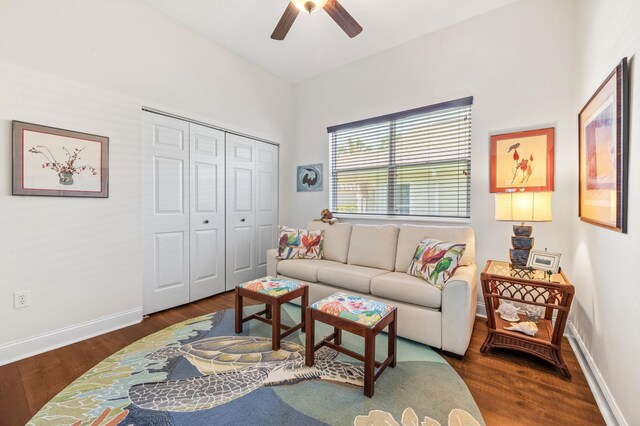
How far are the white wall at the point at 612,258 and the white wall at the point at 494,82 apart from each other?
8.2 inches

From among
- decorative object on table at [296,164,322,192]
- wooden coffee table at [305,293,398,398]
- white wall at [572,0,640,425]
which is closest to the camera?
white wall at [572,0,640,425]

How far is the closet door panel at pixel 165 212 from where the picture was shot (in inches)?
109

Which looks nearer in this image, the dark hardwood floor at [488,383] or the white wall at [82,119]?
the dark hardwood floor at [488,383]

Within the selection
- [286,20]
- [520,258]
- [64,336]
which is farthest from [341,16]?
[64,336]

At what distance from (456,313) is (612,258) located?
0.92 m

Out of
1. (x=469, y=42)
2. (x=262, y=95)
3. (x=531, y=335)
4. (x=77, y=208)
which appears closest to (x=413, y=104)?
(x=469, y=42)

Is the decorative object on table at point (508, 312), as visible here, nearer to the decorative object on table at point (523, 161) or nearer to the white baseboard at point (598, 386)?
the white baseboard at point (598, 386)

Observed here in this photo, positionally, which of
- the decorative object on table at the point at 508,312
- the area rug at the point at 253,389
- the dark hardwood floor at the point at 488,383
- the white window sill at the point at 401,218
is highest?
the white window sill at the point at 401,218

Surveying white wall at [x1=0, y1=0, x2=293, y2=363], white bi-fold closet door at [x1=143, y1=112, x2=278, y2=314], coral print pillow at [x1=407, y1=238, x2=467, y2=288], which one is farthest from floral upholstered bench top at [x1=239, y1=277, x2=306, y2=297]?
white wall at [x1=0, y1=0, x2=293, y2=363]

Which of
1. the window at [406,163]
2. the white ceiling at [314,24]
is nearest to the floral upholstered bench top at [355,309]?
the window at [406,163]

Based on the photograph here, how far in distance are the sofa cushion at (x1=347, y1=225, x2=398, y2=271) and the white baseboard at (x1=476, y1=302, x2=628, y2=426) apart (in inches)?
57.8

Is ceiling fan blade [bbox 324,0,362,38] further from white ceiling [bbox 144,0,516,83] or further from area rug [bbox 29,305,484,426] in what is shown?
area rug [bbox 29,305,484,426]

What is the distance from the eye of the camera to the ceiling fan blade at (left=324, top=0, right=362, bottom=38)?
206cm

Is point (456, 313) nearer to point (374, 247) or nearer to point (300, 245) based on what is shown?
→ point (374, 247)
